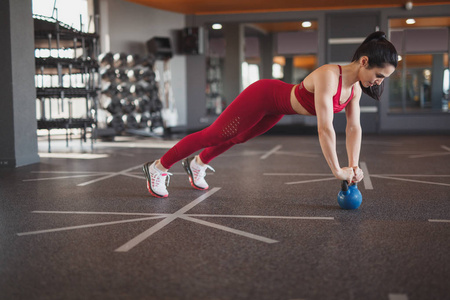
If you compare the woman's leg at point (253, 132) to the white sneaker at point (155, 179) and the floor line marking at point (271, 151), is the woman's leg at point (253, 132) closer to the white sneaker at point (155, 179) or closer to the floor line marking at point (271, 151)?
the white sneaker at point (155, 179)

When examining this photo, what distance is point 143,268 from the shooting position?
6.45 feet

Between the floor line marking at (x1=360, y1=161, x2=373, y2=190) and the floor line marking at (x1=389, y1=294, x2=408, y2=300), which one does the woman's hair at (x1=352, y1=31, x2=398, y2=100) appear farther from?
the floor line marking at (x1=360, y1=161, x2=373, y2=190)

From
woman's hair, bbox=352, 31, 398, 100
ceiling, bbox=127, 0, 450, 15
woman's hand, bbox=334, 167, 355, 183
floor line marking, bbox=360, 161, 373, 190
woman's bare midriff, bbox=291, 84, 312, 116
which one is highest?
ceiling, bbox=127, 0, 450, 15

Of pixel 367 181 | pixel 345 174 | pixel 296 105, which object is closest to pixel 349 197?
pixel 345 174

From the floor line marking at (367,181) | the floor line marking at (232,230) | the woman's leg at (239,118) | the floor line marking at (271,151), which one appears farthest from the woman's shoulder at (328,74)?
the floor line marking at (271,151)

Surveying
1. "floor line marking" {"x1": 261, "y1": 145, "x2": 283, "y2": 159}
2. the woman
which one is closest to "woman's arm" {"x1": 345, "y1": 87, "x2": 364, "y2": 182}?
the woman

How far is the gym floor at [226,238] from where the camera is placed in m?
1.76

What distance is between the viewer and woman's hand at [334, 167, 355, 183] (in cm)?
267

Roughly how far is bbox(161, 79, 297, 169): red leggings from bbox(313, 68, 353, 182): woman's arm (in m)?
0.29

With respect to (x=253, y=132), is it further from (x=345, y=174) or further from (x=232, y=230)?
(x=232, y=230)

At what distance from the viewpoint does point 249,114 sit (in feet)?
9.94

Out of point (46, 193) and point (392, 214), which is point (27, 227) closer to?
point (46, 193)

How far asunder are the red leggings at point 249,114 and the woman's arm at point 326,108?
291 mm

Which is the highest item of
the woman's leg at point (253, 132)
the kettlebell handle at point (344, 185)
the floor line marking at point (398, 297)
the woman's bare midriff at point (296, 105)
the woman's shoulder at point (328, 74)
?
the woman's shoulder at point (328, 74)
